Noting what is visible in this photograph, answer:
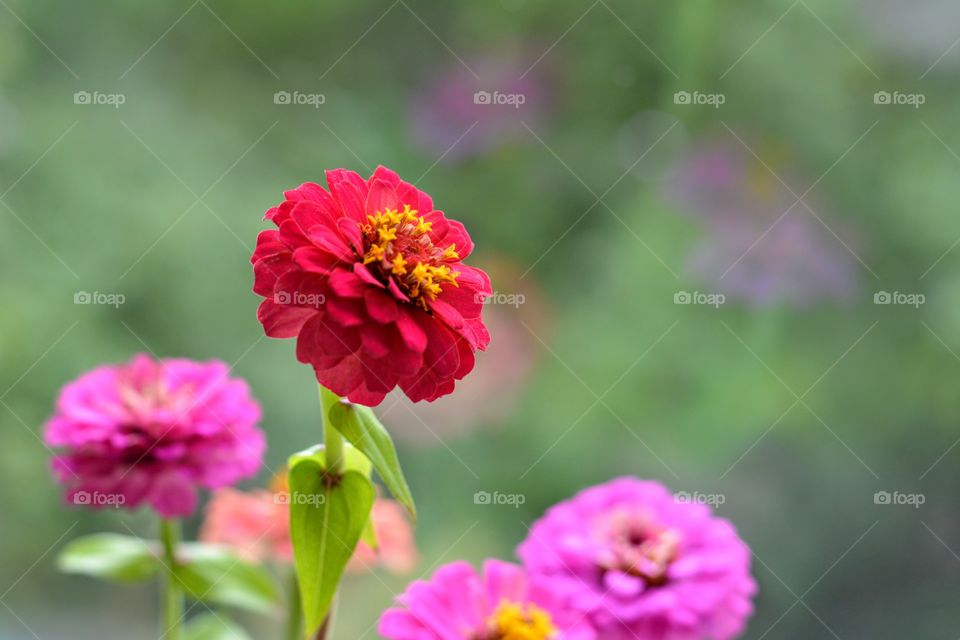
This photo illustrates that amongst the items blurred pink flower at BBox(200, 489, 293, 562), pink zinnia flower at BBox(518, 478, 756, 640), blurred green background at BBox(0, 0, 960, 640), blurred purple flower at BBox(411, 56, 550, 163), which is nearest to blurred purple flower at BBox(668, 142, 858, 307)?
blurred green background at BBox(0, 0, 960, 640)

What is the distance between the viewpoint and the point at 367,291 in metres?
0.43

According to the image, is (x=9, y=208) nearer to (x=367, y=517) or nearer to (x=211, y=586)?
(x=211, y=586)

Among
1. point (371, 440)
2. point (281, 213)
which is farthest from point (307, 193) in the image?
point (371, 440)

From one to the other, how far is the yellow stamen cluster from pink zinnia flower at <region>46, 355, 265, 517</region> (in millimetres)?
184

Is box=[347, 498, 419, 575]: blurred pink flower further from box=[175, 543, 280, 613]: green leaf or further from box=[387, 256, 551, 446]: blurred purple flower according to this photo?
box=[387, 256, 551, 446]: blurred purple flower

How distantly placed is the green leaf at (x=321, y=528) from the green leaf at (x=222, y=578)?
181 millimetres

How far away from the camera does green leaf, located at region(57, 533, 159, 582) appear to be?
25.1 inches

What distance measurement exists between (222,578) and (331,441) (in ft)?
0.69

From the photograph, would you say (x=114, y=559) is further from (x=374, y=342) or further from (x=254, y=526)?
(x=374, y=342)

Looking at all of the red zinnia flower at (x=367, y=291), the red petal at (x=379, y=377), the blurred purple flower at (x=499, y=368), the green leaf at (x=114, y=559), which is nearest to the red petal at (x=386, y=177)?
the red zinnia flower at (x=367, y=291)

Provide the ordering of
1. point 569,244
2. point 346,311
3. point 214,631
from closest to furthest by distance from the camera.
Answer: point 346,311
point 214,631
point 569,244

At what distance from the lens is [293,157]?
1229 millimetres

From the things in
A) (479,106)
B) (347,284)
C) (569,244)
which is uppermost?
(479,106)

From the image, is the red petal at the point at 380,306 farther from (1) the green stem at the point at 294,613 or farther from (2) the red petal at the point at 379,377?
(1) the green stem at the point at 294,613
